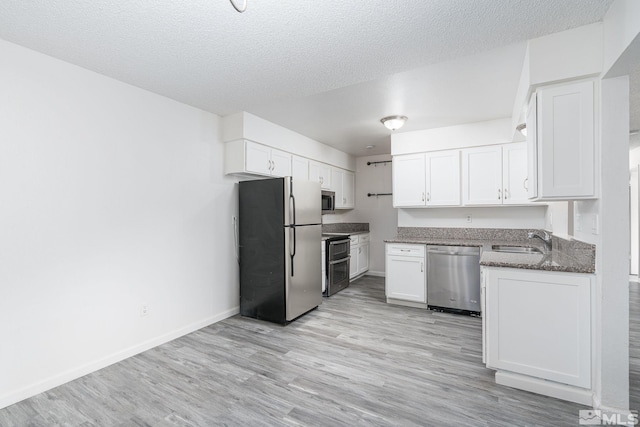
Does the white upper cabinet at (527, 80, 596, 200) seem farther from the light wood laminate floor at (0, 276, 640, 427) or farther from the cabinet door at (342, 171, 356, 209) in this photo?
the cabinet door at (342, 171, 356, 209)

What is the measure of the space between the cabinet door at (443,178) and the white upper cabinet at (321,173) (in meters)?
1.63

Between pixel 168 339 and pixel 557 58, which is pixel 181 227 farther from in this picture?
pixel 557 58

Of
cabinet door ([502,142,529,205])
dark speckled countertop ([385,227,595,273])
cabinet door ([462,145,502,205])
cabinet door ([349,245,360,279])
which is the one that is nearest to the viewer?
dark speckled countertop ([385,227,595,273])

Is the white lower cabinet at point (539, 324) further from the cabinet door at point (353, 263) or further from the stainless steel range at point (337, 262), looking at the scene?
the cabinet door at point (353, 263)

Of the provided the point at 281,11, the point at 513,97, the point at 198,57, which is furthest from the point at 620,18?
the point at 198,57

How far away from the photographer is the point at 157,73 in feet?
8.31

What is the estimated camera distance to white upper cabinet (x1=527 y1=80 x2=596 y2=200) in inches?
75.0

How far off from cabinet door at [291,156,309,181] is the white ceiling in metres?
1.24

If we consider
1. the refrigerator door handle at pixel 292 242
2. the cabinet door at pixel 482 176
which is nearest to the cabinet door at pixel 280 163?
the refrigerator door handle at pixel 292 242

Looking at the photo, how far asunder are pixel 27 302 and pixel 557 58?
157 inches

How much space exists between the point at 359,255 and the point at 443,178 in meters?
2.15

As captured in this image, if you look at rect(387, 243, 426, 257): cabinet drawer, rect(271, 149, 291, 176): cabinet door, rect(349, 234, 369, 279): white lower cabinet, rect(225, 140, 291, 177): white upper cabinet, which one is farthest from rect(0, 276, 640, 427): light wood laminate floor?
rect(349, 234, 369, 279): white lower cabinet

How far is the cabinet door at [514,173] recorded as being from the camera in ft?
12.6

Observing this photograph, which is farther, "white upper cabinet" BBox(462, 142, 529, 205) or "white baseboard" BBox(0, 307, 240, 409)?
"white upper cabinet" BBox(462, 142, 529, 205)
